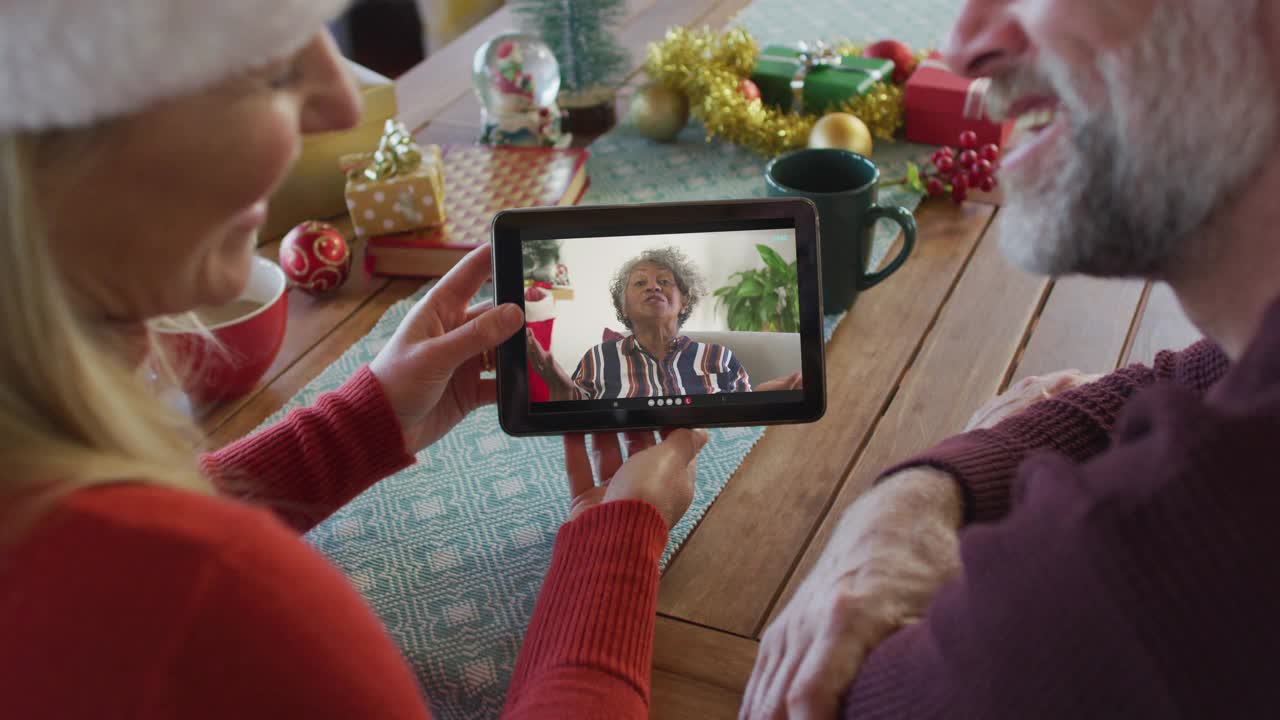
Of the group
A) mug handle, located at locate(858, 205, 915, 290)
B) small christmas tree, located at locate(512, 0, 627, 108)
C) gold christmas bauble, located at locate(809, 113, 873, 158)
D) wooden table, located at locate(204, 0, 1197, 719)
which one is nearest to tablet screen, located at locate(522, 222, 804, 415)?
wooden table, located at locate(204, 0, 1197, 719)

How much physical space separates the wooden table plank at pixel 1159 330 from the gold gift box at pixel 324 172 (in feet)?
3.04

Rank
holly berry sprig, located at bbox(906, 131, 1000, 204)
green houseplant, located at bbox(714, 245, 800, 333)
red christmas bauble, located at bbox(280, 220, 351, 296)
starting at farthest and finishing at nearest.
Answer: holly berry sprig, located at bbox(906, 131, 1000, 204) < red christmas bauble, located at bbox(280, 220, 351, 296) < green houseplant, located at bbox(714, 245, 800, 333)

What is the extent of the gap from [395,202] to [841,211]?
51 centimetres

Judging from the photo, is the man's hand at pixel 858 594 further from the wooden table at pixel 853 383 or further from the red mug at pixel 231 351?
the red mug at pixel 231 351

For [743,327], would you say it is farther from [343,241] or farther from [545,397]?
[343,241]

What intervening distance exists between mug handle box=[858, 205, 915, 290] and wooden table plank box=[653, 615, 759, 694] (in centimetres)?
48

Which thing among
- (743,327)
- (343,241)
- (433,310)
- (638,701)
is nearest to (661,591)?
(638,701)

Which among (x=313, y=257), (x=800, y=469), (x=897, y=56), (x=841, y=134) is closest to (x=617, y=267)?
(x=800, y=469)

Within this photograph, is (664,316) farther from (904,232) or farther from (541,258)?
(904,232)

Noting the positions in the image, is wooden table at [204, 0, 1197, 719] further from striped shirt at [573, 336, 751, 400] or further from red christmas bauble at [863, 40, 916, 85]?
red christmas bauble at [863, 40, 916, 85]

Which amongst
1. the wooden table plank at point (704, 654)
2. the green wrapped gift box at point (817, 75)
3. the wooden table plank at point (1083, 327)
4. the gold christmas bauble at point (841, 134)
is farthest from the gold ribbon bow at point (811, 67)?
the wooden table plank at point (704, 654)

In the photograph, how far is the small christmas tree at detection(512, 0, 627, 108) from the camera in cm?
151

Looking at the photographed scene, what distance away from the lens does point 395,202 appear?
1222mm

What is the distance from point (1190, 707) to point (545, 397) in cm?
56
